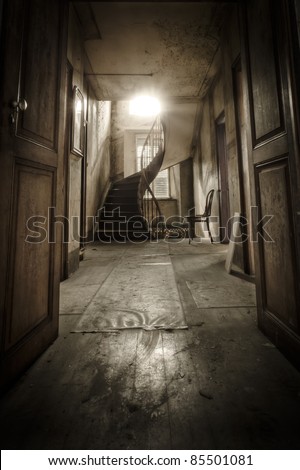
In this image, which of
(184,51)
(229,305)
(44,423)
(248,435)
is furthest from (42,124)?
(184,51)

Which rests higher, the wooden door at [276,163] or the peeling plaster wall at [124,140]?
the peeling plaster wall at [124,140]

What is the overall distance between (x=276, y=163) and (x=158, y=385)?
1.18m

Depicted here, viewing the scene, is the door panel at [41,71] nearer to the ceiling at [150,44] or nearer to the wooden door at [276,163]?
the wooden door at [276,163]

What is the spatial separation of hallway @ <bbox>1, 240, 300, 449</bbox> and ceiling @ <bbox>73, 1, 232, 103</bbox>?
10.8 ft

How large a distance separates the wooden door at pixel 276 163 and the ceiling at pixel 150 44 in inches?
75.7

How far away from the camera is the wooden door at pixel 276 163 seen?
1030mm

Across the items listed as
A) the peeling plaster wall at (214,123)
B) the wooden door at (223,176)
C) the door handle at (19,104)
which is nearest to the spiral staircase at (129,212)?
the peeling plaster wall at (214,123)

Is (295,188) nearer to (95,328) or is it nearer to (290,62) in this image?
(290,62)

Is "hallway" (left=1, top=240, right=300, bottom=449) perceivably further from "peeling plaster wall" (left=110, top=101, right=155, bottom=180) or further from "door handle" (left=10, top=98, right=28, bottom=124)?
"peeling plaster wall" (left=110, top=101, right=155, bottom=180)

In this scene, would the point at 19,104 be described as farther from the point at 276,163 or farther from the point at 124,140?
the point at 124,140

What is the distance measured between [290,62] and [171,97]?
459cm

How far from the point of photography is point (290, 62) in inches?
39.7

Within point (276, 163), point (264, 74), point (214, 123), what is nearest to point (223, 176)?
point (214, 123)

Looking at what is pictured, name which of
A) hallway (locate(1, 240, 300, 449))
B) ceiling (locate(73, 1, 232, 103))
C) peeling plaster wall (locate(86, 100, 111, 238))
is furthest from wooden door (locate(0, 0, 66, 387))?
peeling plaster wall (locate(86, 100, 111, 238))
